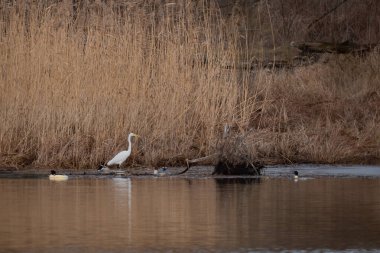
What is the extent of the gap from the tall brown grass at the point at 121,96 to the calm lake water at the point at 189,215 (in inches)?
69.4

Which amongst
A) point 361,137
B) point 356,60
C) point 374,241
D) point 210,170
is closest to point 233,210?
point 374,241

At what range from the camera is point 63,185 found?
14.0 m

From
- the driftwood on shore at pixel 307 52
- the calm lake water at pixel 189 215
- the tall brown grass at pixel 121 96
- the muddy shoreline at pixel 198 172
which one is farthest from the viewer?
the driftwood on shore at pixel 307 52

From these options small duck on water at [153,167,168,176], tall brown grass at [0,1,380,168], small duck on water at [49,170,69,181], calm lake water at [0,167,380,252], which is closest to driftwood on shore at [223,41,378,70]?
tall brown grass at [0,1,380,168]

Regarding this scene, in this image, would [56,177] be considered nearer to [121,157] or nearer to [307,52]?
[121,157]

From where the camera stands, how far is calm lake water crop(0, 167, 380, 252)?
355 inches

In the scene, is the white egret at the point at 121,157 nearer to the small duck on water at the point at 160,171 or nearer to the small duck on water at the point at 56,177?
the small duck on water at the point at 160,171

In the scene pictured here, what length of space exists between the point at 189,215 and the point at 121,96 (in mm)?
6342

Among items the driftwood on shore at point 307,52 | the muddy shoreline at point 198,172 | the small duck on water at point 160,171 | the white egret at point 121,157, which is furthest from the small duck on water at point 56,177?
the driftwood on shore at point 307,52

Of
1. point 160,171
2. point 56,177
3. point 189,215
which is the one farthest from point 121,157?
point 189,215

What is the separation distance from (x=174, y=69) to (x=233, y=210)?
6.31 metres

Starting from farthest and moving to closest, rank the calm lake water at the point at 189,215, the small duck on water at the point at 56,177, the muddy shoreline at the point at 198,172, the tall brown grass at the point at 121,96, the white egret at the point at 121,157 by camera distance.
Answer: the tall brown grass at the point at 121,96 < the white egret at the point at 121,157 < the muddy shoreline at the point at 198,172 < the small duck on water at the point at 56,177 < the calm lake water at the point at 189,215

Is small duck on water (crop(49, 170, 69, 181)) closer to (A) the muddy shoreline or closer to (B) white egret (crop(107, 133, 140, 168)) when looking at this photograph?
(A) the muddy shoreline

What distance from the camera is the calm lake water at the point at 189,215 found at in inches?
355
